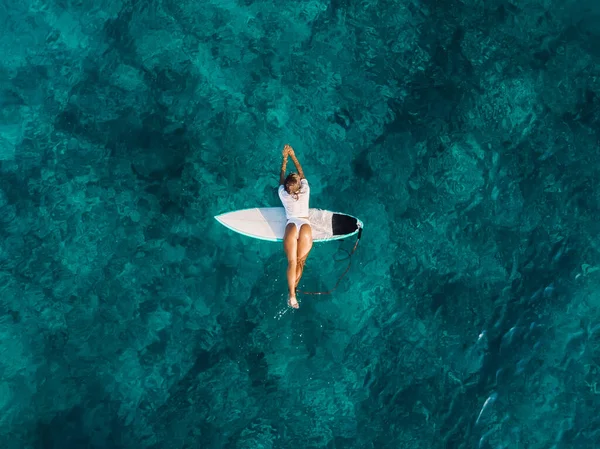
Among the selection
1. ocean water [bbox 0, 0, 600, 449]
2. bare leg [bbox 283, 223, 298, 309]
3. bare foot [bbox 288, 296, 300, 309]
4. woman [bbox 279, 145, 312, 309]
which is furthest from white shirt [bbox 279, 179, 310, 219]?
bare foot [bbox 288, 296, 300, 309]

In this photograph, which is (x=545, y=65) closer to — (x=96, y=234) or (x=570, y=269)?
(x=570, y=269)

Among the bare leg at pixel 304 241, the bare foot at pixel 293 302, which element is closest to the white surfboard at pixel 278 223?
the bare leg at pixel 304 241

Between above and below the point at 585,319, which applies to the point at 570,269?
above

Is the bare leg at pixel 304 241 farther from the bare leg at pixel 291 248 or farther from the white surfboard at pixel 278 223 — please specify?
the white surfboard at pixel 278 223

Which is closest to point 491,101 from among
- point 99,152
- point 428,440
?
point 428,440

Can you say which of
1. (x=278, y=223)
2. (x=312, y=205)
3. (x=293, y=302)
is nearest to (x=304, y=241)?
(x=278, y=223)

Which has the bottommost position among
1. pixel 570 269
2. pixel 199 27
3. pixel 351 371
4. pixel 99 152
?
pixel 351 371
